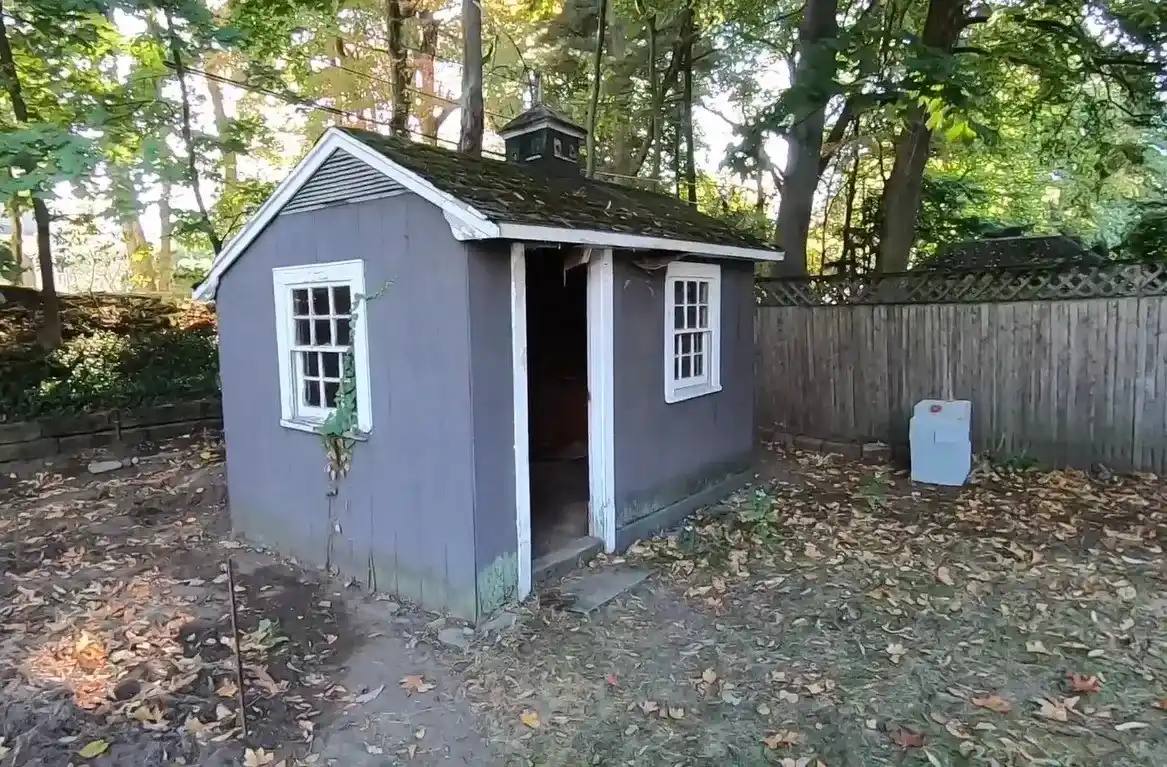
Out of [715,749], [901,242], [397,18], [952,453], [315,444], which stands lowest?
→ [715,749]

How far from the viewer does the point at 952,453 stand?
721 cm

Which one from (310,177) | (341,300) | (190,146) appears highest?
(190,146)

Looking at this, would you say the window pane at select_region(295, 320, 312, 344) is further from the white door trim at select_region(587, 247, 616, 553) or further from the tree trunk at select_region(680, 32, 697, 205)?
the tree trunk at select_region(680, 32, 697, 205)

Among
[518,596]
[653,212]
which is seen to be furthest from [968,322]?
[518,596]

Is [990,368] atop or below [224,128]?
below

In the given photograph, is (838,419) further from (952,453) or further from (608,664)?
(608,664)

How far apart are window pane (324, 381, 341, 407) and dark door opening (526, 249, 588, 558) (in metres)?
2.75

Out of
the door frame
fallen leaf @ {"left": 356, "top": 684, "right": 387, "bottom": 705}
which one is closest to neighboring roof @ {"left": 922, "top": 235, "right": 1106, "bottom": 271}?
the door frame

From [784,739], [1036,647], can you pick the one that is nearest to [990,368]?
[1036,647]

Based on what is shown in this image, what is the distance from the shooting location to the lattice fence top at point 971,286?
23.2 ft

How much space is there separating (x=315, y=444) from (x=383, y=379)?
103 centimetres

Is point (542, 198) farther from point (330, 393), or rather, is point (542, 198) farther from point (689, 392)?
point (689, 392)

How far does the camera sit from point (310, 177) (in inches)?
207

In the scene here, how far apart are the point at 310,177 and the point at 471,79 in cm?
464
